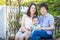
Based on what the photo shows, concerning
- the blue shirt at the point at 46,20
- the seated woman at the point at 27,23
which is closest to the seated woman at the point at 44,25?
the blue shirt at the point at 46,20

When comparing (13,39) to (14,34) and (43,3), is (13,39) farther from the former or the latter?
(43,3)

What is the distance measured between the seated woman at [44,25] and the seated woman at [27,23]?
14 cm

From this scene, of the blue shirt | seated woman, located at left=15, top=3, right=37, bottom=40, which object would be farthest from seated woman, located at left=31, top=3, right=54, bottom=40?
seated woman, located at left=15, top=3, right=37, bottom=40

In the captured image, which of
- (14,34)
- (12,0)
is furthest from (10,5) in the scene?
(14,34)

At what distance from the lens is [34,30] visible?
7227mm

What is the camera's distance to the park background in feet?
23.8

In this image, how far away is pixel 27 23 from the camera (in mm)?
7281

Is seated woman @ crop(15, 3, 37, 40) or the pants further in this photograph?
seated woman @ crop(15, 3, 37, 40)

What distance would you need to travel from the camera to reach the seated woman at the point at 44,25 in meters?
7.17

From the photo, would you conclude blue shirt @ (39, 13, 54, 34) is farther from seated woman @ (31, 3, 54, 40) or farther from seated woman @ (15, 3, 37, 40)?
seated woman @ (15, 3, 37, 40)

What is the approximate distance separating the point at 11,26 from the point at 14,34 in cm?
18

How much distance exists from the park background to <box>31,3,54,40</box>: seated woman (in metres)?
0.09

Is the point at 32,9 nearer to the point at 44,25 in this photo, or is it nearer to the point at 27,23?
the point at 27,23

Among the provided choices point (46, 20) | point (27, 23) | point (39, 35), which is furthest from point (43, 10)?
point (39, 35)
